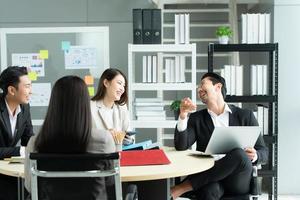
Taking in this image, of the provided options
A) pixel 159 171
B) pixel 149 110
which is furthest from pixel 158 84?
pixel 159 171

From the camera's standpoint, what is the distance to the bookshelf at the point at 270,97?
13.0ft

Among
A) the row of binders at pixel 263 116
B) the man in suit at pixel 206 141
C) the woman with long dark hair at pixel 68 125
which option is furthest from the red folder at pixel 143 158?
the row of binders at pixel 263 116

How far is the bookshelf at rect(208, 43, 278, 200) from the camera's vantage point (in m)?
3.97

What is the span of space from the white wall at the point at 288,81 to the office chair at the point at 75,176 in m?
3.03

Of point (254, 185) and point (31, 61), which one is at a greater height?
point (31, 61)

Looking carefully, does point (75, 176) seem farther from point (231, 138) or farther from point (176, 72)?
point (176, 72)

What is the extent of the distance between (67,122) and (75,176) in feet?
0.78

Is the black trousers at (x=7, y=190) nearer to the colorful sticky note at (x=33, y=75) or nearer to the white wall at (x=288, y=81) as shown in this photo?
the colorful sticky note at (x=33, y=75)

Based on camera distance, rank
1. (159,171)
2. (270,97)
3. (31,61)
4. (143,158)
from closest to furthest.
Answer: (159,171) → (143,158) → (270,97) → (31,61)

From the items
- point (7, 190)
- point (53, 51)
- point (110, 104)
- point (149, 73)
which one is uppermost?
point (53, 51)

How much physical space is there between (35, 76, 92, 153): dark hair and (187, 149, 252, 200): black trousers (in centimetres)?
101

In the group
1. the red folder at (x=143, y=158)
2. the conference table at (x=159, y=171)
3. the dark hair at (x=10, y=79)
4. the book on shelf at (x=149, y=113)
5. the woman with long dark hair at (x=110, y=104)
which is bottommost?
the conference table at (x=159, y=171)

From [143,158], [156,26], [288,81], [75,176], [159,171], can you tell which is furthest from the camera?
[288,81]

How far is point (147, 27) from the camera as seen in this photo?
4.20 m
